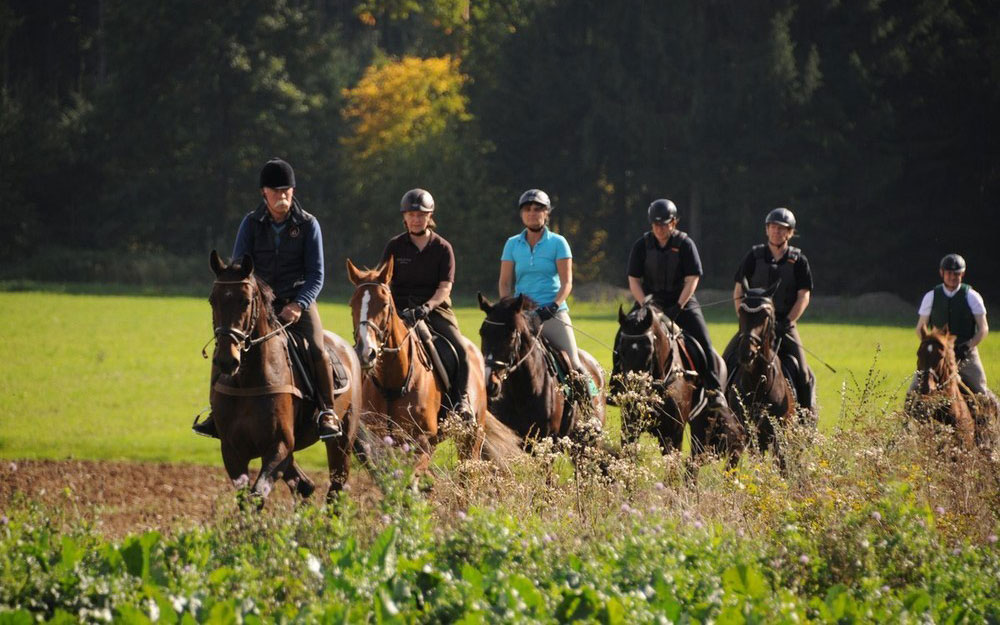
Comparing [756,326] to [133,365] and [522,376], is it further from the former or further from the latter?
[133,365]

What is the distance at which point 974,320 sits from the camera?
45.8ft

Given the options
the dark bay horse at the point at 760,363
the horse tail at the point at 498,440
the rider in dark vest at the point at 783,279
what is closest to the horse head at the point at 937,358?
the rider in dark vest at the point at 783,279

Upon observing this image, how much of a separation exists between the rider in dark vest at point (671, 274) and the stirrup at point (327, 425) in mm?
3663

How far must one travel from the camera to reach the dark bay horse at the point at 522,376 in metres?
10.9

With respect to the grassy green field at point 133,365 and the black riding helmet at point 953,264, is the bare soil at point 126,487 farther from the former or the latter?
the black riding helmet at point 953,264

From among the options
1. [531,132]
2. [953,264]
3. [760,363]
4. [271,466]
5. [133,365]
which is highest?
[531,132]

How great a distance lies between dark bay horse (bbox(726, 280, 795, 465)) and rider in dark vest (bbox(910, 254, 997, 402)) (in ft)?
7.57

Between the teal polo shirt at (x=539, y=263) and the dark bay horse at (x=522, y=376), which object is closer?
the dark bay horse at (x=522, y=376)

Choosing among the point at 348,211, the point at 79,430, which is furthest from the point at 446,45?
the point at 79,430

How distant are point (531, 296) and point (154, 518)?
434 cm

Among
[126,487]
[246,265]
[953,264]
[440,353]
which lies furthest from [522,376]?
[126,487]

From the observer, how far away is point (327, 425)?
9969mm

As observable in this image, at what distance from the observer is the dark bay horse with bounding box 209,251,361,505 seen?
8.94 meters

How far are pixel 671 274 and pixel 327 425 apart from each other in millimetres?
4231
